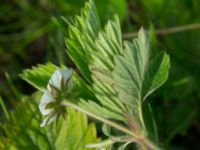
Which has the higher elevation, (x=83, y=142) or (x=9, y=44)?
(x=9, y=44)

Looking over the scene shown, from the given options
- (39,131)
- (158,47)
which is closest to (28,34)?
(158,47)

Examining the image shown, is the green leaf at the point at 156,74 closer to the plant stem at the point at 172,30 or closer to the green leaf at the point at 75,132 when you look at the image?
the green leaf at the point at 75,132

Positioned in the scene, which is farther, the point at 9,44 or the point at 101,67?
the point at 9,44

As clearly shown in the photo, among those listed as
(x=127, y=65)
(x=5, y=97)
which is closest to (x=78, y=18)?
(x=127, y=65)

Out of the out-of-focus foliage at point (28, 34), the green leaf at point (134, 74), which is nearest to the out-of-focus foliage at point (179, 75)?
the out-of-focus foliage at point (28, 34)

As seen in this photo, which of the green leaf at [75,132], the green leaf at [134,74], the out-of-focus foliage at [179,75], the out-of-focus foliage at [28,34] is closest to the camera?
the green leaf at [134,74]

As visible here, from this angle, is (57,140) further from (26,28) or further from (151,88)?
(26,28)

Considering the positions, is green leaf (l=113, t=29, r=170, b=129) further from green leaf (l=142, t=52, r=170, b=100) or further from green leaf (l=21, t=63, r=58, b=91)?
green leaf (l=21, t=63, r=58, b=91)
